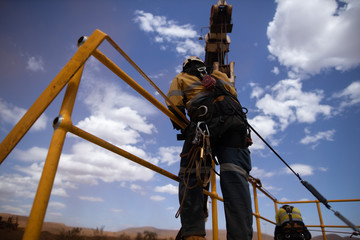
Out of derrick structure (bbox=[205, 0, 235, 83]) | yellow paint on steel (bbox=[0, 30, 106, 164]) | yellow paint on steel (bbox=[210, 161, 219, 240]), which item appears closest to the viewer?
yellow paint on steel (bbox=[0, 30, 106, 164])

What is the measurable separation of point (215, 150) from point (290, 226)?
299 centimetres

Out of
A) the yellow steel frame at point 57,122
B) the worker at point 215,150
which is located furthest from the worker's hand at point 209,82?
the yellow steel frame at point 57,122

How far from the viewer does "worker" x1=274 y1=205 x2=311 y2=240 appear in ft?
12.1

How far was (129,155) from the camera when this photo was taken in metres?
1.38

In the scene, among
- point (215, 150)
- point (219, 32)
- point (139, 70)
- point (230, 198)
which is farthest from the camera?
point (219, 32)

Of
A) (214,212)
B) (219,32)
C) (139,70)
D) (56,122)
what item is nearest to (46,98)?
(56,122)

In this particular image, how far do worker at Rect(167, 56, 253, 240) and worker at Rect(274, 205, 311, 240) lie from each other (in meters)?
2.70

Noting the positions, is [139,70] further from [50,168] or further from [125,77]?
[50,168]

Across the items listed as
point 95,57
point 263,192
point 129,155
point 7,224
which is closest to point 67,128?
point 95,57

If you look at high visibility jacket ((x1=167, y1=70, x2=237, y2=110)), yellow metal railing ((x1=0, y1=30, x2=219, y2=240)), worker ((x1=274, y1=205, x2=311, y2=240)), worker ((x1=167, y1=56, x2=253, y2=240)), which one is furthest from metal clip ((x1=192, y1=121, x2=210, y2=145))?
worker ((x1=274, y1=205, x2=311, y2=240))

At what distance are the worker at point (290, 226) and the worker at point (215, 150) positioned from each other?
8.87 feet

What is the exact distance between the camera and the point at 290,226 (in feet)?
12.4

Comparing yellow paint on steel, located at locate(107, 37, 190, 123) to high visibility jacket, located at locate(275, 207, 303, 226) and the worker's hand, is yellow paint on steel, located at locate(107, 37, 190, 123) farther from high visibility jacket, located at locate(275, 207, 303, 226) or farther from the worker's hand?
high visibility jacket, located at locate(275, 207, 303, 226)

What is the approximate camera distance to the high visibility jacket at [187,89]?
199 centimetres
